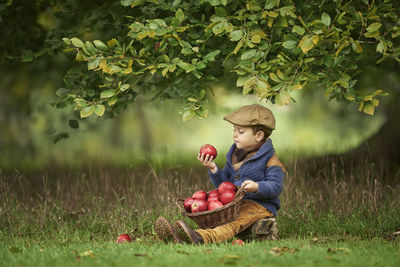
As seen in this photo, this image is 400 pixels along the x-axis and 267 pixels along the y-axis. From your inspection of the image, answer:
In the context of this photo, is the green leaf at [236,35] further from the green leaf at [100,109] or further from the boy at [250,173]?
the green leaf at [100,109]

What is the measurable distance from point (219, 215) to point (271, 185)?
55 cm

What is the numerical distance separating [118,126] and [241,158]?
1635 centimetres

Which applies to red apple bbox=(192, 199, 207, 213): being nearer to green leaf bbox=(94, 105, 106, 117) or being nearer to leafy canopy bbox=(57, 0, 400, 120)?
leafy canopy bbox=(57, 0, 400, 120)

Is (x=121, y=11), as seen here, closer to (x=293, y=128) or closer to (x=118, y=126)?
(x=118, y=126)

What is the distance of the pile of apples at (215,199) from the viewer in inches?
178

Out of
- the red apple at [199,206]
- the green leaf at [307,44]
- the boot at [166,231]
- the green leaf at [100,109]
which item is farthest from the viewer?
the green leaf at [100,109]

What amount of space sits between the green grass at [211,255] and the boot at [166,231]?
0.35ft

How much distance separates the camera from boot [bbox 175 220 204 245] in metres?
4.32

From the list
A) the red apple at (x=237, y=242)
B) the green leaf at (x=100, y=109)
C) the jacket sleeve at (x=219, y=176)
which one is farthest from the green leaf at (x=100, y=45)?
the red apple at (x=237, y=242)

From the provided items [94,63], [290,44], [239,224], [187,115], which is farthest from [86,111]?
[290,44]

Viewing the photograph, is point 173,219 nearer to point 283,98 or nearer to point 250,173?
point 250,173

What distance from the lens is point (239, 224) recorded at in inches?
181

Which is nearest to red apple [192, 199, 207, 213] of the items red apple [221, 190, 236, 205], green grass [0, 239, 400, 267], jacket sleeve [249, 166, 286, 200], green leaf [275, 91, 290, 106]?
red apple [221, 190, 236, 205]

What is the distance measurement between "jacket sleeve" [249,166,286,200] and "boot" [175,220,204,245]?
669mm
